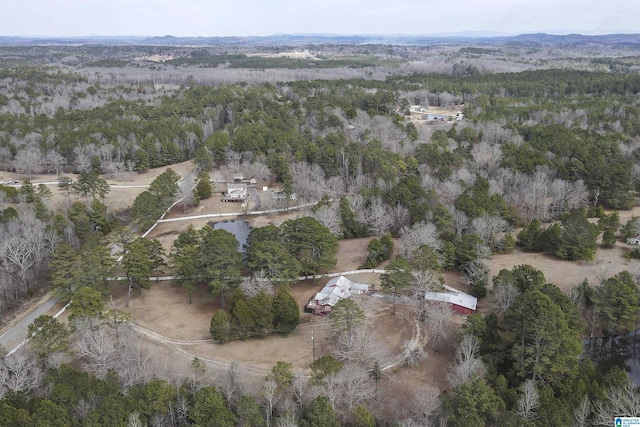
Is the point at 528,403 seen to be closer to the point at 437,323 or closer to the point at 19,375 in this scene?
the point at 437,323

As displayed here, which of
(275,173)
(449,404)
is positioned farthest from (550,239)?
(275,173)

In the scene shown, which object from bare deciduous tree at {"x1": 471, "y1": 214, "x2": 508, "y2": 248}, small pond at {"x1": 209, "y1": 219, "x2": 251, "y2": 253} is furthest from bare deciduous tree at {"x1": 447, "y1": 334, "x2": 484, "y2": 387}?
small pond at {"x1": 209, "y1": 219, "x2": 251, "y2": 253}

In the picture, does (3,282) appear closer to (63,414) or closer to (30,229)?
(30,229)

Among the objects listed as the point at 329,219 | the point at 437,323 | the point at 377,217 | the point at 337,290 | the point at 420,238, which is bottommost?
the point at 337,290

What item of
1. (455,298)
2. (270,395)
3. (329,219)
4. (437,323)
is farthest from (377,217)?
(270,395)

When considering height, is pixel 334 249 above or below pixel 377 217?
below

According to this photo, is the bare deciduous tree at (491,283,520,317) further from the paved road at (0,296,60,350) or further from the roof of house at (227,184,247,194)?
the roof of house at (227,184,247,194)
